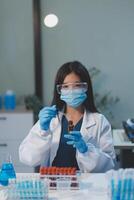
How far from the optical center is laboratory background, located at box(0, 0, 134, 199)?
399cm


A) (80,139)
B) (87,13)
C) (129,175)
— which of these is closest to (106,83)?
(87,13)

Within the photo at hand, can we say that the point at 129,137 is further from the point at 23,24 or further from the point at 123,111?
the point at 23,24

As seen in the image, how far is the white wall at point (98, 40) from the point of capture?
13.1 feet

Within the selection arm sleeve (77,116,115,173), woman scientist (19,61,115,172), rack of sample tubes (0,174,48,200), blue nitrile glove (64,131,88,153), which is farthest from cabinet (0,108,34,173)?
rack of sample tubes (0,174,48,200)

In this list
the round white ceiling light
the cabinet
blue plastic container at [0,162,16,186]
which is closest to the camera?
blue plastic container at [0,162,16,186]

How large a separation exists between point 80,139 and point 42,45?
2467 millimetres

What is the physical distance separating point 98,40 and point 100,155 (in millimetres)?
2359

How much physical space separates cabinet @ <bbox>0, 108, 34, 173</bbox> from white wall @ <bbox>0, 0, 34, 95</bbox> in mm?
498

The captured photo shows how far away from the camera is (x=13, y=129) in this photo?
3.74 meters

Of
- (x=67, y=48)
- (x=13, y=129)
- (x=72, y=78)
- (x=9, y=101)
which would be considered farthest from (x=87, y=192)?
(x=67, y=48)

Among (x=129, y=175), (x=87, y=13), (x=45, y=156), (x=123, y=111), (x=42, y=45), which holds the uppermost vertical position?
(x=87, y=13)

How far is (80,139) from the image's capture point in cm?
176

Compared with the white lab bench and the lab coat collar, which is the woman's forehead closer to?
the lab coat collar

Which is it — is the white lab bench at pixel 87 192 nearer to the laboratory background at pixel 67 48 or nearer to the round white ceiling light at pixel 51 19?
the laboratory background at pixel 67 48
